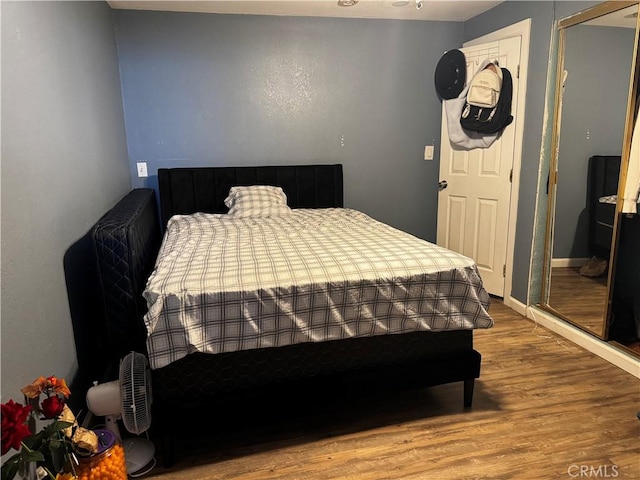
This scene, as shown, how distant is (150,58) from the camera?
3.60m

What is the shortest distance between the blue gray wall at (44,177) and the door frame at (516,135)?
2.98 metres

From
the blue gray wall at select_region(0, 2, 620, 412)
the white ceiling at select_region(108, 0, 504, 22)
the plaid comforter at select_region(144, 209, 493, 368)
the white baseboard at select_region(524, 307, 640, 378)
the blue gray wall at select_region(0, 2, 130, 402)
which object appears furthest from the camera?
the white ceiling at select_region(108, 0, 504, 22)

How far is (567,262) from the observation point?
3078 mm

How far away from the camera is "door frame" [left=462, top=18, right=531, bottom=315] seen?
3250 mm

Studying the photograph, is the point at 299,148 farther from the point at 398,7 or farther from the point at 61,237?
the point at 61,237

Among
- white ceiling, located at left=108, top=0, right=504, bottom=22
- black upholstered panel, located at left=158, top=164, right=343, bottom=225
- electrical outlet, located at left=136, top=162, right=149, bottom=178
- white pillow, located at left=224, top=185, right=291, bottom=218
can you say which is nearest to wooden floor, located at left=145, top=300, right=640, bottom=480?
white pillow, located at left=224, top=185, right=291, bottom=218

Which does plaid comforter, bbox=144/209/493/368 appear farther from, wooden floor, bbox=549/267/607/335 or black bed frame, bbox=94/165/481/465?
wooden floor, bbox=549/267/607/335

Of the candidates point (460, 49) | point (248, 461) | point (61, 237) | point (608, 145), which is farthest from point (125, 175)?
point (608, 145)

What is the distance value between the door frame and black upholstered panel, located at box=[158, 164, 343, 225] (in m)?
1.48

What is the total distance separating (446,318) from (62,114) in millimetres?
2037

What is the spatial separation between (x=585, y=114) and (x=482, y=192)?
107 cm

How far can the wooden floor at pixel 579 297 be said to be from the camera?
→ 2.78 m

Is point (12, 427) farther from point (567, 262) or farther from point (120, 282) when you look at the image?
point (567, 262)

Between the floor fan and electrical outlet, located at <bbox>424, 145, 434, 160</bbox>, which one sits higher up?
electrical outlet, located at <bbox>424, 145, 434, 160</bbox>
